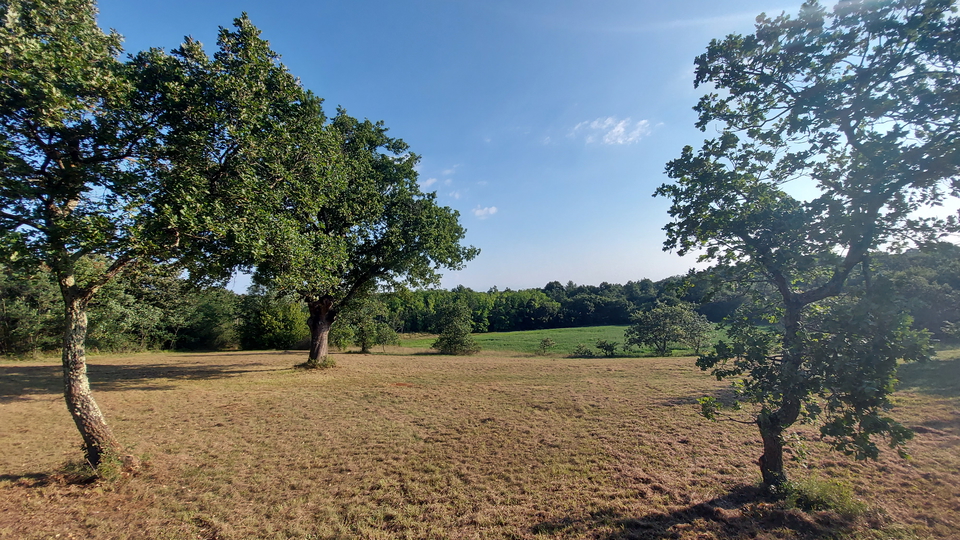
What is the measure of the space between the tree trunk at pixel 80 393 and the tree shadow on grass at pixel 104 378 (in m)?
9.06

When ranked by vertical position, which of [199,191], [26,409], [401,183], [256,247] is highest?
[401,183]

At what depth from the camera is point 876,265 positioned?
416cm

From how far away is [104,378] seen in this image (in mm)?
14969

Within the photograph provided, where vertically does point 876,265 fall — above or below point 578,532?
above

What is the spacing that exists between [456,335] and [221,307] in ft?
89.9

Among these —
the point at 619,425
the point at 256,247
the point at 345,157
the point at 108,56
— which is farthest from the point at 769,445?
the point at 345,157

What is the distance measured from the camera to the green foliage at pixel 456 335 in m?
32.8

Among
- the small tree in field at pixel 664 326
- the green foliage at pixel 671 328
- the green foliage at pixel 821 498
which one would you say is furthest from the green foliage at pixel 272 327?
the green foliage at pixel 821 498

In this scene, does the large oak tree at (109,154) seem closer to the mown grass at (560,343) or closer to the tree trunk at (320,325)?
the tree trunk at (320,325)

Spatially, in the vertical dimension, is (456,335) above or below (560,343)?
above

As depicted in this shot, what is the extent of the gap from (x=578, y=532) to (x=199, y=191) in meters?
8.40

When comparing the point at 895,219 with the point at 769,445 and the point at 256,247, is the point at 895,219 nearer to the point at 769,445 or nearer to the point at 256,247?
the point at 769,445

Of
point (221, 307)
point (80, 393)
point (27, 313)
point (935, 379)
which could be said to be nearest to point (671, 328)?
point (935, 379)

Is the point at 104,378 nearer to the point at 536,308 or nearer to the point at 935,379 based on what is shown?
the point at 935,379
